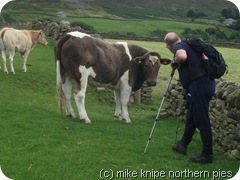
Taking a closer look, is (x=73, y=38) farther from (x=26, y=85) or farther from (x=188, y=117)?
(x=26, y=85)

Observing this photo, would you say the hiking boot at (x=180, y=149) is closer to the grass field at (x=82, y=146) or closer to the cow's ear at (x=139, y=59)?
the grass field at (x=82, y=146)

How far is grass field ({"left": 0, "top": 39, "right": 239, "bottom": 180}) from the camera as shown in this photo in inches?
306

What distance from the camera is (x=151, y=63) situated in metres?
12.6

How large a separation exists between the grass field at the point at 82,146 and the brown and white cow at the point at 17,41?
14.6ft

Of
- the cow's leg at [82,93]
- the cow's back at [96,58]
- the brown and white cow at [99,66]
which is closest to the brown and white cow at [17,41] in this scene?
the brown and white cow at [99,66]

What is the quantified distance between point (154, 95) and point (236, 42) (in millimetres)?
25902

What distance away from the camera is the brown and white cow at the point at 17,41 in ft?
61.8

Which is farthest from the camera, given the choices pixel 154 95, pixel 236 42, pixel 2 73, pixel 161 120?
pixel 236 42

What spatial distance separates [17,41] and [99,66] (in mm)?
8986

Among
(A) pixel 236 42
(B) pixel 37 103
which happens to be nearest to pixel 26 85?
(B) pixel 37 103

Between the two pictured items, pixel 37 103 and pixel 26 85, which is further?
→ pixel 26 85

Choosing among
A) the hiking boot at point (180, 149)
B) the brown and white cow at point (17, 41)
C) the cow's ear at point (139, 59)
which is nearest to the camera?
A: the hiking boot at point (180, 149)

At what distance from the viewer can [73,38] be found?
37.7ft

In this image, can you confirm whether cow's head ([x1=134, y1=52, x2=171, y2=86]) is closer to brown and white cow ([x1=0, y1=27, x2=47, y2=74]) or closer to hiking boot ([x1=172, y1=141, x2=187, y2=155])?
hiking boot ([x1=172, y1=141, x2=187, y2=155])
